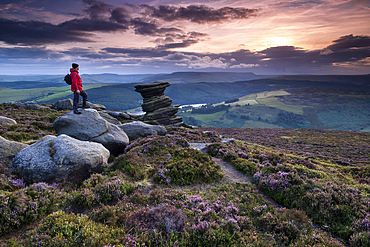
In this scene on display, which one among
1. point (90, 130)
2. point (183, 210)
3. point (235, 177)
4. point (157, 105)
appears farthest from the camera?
point (157, 105)

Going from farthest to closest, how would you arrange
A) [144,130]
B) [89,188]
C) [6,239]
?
[144,130] < [89,188] < [6,239]

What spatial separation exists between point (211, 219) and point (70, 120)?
15.7 meters

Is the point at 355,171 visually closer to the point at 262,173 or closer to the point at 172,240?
the point at 262,173

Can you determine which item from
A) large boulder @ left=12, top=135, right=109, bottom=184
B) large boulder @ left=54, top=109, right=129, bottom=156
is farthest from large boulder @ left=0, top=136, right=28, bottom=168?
large boulder @ left=54, top=109, right=129, bottom=156

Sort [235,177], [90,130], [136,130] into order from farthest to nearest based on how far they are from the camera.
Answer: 1. [136,130]
2. [90,130]
3. [235,177]

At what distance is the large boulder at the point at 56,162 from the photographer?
8.98 meters

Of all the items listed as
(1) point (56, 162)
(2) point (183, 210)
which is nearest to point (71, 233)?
(2) point (183, 210)

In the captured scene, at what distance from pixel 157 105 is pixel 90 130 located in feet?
125

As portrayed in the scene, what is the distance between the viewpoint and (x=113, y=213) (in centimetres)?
702

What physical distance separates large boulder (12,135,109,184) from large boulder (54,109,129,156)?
169 inches

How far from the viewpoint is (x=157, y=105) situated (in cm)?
5325

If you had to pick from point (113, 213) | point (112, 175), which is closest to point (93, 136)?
point (112, 175)

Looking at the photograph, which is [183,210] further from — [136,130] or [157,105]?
[157,105]

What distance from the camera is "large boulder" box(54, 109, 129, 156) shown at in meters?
15.1
